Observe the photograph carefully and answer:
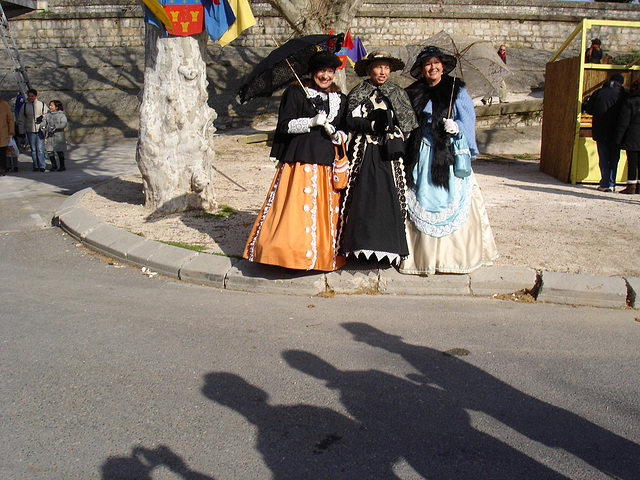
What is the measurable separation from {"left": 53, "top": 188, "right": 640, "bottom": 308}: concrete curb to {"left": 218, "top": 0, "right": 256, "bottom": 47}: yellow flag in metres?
2.75

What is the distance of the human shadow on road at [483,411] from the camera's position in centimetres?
291

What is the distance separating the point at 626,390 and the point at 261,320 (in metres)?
2.53

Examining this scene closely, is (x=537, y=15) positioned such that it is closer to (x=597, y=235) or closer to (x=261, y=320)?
(x=597, y=235)

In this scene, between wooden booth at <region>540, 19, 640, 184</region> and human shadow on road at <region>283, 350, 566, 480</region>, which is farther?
wooden booth at <region>540, 19, 640, 184</region>

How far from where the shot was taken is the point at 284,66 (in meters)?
5.24

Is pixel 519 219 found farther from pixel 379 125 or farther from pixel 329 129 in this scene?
pixel 329 129

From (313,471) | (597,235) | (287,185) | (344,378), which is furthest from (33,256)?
(597,235)

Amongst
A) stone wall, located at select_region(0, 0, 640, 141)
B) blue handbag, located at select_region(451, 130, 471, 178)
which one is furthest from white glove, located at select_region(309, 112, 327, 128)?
stone wall, located at select_region(0, 0, 640, 141)

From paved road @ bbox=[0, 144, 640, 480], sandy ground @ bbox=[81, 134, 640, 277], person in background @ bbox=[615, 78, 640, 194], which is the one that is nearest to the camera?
paved road @ bbox=[0, 144, 640, 480]

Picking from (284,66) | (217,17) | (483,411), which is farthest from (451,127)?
(217,17)

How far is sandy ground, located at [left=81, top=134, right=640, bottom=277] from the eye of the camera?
19.2ft

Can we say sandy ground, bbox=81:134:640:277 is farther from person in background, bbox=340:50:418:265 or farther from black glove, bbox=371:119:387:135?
black glove, bbox=371:119:387:135

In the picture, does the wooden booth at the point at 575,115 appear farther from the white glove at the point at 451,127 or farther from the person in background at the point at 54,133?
the person in background at the point at 54,133

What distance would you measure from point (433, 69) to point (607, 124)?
5914 millimetres
